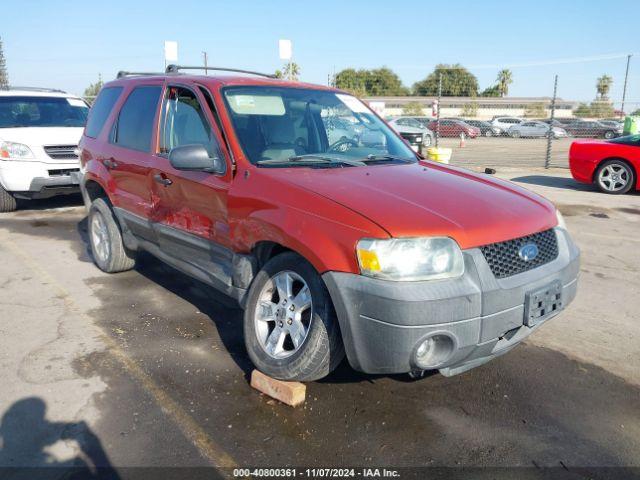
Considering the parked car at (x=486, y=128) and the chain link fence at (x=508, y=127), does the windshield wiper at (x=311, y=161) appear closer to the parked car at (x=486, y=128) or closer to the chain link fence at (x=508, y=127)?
the chain link fence at (x=508, y=127)

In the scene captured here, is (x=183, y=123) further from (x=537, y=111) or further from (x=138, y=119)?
(x=537, y=111)

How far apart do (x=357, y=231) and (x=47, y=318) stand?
312 cm

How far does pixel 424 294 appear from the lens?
8.55 ft

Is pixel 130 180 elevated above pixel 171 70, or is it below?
below

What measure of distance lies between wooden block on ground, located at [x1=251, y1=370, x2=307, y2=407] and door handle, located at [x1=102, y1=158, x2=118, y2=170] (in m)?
2.73

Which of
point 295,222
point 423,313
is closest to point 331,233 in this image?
point 295,222

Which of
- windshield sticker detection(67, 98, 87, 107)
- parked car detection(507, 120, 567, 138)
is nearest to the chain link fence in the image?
parked car detection(507, 120, 567, 138)

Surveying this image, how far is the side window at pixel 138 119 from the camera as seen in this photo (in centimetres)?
455

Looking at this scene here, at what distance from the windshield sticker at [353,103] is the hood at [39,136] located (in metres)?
5.80

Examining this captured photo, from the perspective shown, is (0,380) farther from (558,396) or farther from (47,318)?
(558,396)

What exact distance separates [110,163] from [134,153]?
545 millimetres

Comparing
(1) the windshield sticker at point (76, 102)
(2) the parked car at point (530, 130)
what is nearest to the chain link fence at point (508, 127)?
(2) the parked car at point (530, 130)

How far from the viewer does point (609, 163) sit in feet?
34.9

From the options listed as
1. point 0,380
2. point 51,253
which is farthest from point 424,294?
point 51,253
